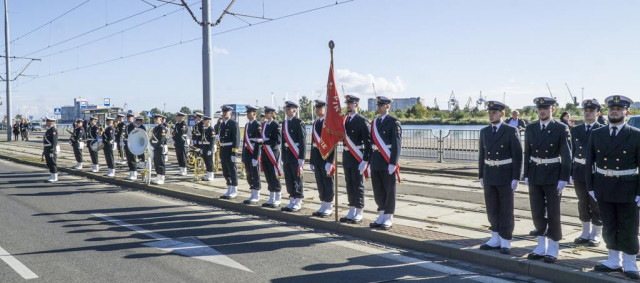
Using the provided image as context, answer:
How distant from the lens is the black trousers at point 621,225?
568 cm

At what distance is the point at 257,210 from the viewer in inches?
405

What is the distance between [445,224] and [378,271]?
8.57 feet

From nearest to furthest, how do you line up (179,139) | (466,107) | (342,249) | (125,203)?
(342,249), (125,203), (179,139), (466,107)

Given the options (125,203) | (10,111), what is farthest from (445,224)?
(10,111)

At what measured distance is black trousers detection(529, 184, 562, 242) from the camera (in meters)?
6.36

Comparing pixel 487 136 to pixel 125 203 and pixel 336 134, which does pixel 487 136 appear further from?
pixel 125 203

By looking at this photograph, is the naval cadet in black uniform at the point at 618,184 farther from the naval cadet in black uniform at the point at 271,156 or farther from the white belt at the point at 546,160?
the naval cadet in black uniform at the point at 271,156

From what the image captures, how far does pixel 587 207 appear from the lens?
24.0ft

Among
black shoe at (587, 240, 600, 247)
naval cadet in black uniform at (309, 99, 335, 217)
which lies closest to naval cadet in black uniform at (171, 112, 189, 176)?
naval cadet in black uniform at (309, 99, 335, 217)

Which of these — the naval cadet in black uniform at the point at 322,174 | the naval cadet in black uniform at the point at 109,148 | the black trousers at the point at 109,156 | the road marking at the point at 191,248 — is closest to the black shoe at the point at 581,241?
the naval cadet in black uniform at the point at 322,174

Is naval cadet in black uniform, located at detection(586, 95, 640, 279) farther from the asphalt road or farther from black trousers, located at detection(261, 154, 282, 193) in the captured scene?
black trousers, located at detection(261, 154, 282, 193)

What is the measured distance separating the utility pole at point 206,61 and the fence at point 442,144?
26.5 feet

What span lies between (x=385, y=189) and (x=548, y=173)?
8.75ft

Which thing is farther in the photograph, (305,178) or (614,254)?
(305,178)
